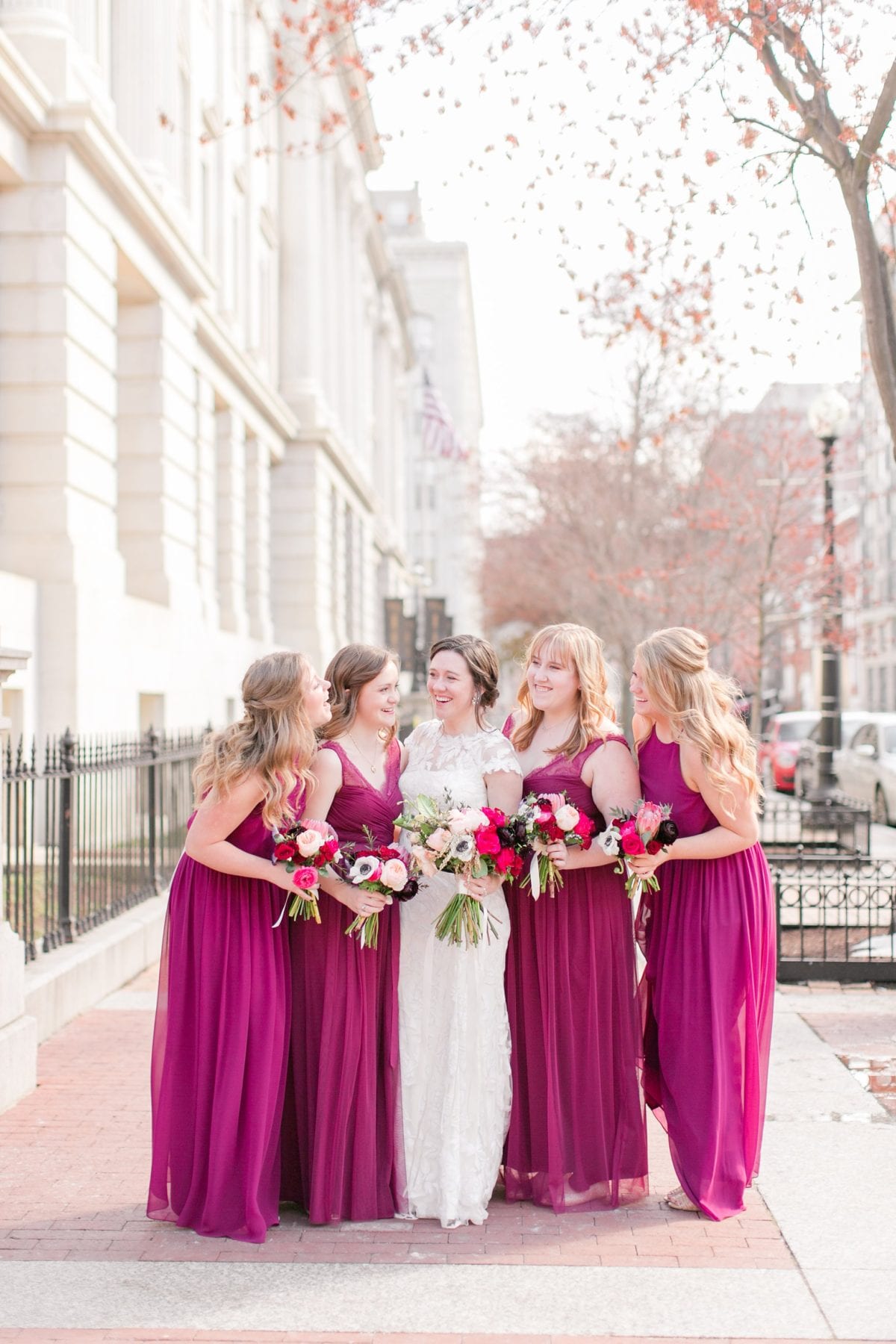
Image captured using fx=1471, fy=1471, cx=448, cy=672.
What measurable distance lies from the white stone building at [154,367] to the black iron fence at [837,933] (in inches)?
266

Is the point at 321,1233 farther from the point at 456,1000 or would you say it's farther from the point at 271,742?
the point at 271,742

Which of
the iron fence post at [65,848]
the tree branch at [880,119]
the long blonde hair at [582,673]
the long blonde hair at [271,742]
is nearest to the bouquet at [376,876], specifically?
the long blonde hair at [271,742]

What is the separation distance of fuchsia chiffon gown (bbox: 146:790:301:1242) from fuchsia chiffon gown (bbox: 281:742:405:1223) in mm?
116

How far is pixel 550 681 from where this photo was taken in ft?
17.7

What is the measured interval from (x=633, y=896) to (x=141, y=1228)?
2.07m

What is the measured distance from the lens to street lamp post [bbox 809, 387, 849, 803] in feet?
57.9

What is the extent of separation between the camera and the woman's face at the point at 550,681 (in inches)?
212

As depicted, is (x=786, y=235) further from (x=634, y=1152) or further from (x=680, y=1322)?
(x=680, y=1322)

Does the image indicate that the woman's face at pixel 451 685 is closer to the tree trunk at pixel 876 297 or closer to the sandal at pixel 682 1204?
the sandal at pixel 682 1204

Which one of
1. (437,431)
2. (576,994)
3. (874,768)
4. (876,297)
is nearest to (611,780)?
(576,994)

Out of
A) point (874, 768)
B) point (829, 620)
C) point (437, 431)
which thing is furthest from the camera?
point (437, 431)

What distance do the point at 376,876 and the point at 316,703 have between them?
657 mm

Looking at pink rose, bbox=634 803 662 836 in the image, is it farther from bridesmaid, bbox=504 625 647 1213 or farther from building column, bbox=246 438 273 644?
building column, bbox=246 438 273 644

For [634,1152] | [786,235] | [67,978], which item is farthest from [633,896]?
[786,235]
